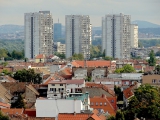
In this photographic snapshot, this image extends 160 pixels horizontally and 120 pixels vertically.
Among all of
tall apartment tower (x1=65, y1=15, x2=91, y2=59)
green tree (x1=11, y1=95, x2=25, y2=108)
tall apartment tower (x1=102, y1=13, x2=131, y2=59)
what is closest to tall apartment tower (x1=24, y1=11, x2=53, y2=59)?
tall apartment tower (x1=65, y1=15, x2=91, y2=59)

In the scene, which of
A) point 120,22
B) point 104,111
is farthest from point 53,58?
point 104,111

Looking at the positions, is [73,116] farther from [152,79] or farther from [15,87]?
[152,79]

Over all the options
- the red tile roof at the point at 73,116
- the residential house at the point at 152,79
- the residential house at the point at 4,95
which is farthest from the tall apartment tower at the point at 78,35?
the red tile roof at the point at 73,116

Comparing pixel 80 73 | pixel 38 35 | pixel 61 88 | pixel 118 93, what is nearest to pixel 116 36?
pixel 38 35

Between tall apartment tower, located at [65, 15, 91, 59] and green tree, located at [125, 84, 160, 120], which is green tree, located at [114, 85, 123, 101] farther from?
tall apartment tower, located at [65, 15, 91, 59]

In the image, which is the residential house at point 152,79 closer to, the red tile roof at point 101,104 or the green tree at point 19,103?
the red tile roof at point 101,104
